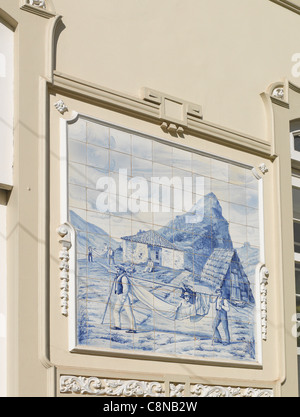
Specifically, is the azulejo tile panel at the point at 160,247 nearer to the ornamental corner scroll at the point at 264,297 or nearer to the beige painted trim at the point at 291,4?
the ornamental corner scroll at the point at 264,297

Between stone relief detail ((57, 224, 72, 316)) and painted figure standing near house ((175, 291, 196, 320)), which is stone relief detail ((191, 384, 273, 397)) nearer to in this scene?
painted figure standing near house ((175, 291, 196, 320))

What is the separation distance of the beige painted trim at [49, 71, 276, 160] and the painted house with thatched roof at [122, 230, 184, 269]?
1441 millimetres

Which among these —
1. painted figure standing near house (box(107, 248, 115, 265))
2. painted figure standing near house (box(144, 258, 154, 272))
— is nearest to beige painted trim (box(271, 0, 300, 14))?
painted figure standing near house (box(144, 258, 154, 272))

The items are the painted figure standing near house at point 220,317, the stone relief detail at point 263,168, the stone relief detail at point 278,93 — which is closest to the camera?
the painted figure standing near house at point 220,317

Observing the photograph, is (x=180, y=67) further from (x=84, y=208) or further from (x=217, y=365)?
(x=217, y=365)

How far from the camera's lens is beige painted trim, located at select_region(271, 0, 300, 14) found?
44.6ft

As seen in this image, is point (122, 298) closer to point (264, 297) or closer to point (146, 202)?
point (146, 202)

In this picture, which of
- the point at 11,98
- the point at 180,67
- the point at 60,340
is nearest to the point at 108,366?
the point at 60,340

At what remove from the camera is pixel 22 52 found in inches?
402

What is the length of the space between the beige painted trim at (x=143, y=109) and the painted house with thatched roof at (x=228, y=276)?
4.68ft

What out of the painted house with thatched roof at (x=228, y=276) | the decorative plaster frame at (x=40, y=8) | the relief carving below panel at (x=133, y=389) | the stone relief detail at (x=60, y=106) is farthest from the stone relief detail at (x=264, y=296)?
the decorative plaster frame at (x=40, y=8)

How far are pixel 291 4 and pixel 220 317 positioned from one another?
4.93 m

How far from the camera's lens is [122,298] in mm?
10398

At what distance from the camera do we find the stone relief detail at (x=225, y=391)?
10.8 meters
